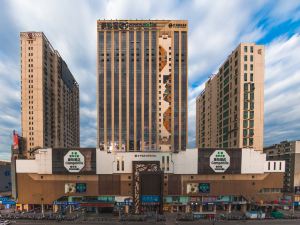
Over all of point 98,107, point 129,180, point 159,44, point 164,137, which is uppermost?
point 159,44

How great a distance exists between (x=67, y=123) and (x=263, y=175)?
143 metres

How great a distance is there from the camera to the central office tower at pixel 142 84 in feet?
414

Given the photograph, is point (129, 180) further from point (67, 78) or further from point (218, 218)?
point (67, 78)

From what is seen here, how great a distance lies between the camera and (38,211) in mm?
75375

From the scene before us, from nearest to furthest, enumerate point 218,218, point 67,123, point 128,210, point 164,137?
1. point 218,218
2. point 128,210
3. point 164,137
4. point 67,123

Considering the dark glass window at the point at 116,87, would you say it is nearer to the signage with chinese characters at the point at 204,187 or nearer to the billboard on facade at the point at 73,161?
the billboard on facade at the point at 73,161

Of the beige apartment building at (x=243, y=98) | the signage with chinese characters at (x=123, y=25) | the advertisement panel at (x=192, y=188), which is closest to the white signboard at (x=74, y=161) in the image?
the advertisement panel at (x=192, y=188)

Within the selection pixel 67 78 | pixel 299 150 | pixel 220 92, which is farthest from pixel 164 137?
pixel 67 78

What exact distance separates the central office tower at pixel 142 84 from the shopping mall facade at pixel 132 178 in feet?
160

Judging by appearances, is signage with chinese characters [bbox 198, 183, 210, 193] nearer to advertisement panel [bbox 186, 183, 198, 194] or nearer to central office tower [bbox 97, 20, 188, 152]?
advertisement panel [bbox 186, 183, 198, 194]

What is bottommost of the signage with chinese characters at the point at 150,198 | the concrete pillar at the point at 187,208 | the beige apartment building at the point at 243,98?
the concrete pillar at the point at 187,208

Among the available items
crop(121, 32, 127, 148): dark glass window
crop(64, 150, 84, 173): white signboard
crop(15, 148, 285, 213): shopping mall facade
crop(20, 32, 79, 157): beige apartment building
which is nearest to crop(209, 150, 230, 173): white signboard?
crop(15, 148, 285, 213): shopping mall facade

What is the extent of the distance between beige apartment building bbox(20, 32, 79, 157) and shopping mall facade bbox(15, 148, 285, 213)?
42.6 m

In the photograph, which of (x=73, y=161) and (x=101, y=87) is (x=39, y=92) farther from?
(x=73, y=161)
